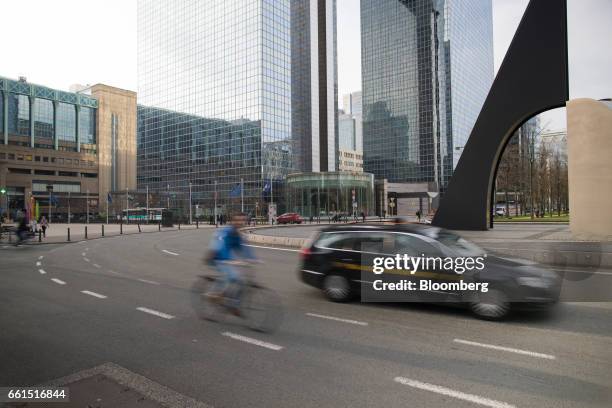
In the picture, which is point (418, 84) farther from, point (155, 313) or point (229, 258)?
point (155, 313)

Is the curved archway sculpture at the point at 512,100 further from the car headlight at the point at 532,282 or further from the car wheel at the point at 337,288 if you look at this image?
the car headlight at the point at 532,282

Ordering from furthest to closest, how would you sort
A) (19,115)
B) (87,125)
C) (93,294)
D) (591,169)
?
(87,125) → (19,115) → (591,169) → (93,294)

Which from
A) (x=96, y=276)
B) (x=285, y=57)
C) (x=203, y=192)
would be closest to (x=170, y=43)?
(x=285, y=57)

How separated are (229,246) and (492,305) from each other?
4.82m

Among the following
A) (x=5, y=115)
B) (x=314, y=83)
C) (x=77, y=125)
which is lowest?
(x=5, y=115)

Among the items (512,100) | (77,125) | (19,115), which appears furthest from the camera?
(77,125)

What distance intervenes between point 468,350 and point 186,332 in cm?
436

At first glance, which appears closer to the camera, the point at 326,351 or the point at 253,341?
the point at 326,351

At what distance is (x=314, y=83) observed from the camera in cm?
10719

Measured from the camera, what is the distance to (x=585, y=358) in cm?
518

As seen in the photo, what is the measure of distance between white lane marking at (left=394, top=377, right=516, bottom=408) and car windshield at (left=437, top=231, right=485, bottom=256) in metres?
3.55

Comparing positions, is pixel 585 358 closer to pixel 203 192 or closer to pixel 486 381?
pixel 486 381

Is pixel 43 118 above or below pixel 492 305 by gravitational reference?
above

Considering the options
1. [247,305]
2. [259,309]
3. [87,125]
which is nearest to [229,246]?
[247,305]
